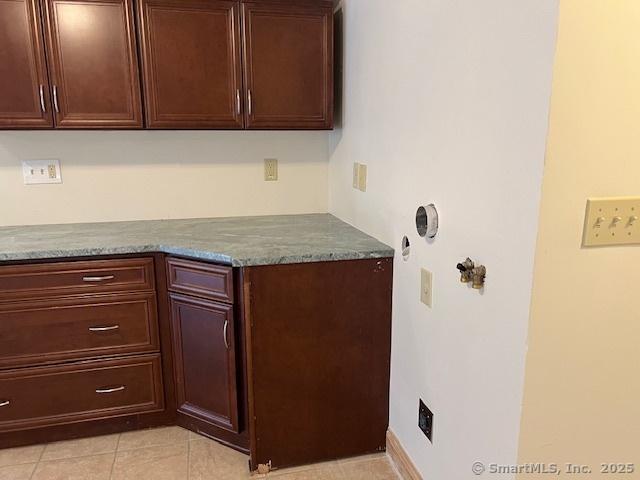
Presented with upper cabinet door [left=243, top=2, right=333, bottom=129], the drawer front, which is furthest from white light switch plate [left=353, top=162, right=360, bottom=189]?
the drawer front

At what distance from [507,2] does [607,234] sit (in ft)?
1.88

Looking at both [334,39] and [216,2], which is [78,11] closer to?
[216,2]

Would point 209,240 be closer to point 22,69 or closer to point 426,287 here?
point 426,287

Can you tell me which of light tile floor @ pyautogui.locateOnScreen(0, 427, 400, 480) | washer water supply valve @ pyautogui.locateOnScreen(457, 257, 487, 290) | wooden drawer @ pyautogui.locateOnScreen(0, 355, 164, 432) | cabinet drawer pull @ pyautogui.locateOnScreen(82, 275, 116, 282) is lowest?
light tile floor @ pyautogui.locateOnScreen(0, 427, 400, 480)

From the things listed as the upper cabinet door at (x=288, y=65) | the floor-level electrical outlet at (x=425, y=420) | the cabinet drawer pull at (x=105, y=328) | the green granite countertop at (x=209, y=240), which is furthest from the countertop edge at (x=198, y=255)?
the upper cabinet door at (x=288, y=65)

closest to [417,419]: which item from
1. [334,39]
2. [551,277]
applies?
[551,277]

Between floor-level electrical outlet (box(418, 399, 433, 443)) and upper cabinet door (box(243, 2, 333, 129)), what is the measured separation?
1.37 meters

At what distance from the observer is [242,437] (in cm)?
203

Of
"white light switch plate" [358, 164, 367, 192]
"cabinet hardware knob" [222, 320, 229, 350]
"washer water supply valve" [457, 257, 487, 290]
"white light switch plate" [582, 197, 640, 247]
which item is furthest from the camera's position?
"white light switch plate" [358, 164, 367, 192]

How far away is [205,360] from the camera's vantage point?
2.02 metres

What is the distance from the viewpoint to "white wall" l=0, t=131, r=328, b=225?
7.86 ft

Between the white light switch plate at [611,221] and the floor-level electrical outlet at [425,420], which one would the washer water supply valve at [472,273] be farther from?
the floor-level electrical outlet at [425,420]

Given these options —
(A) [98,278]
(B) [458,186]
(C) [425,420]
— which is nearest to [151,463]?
(A) [98,278]

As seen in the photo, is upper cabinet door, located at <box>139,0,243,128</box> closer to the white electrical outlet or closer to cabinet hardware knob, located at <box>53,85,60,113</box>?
cabinet hardware knob, located at <box>53,85,60,113</box>
